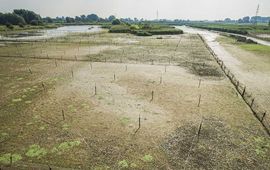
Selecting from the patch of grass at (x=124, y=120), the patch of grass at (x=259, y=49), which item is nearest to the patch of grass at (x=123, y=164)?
the patch of grass at (x=124, y=120)

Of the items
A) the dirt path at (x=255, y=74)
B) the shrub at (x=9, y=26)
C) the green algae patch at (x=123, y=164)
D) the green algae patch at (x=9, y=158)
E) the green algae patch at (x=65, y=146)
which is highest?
the shrub at (x=9, y=26)

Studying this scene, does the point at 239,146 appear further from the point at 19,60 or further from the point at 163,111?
the point at 19,60

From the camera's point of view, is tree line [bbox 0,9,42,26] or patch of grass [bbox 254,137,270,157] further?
tree line [bbox 0,9,42,26]

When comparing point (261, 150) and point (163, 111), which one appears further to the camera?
point (163, 111)

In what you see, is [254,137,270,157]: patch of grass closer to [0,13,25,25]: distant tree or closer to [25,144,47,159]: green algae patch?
[25,144,47,159]: green algae patch

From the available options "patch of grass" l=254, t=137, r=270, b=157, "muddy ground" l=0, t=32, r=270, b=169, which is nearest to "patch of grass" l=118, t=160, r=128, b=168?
"muddy ground" l=0, t=32, r=270, b=169

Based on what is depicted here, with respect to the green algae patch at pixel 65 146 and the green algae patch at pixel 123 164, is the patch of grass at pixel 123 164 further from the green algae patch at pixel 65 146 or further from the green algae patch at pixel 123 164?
the green algae patch at pixel 65 146

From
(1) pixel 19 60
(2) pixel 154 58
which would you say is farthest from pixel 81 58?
(2) pixel 154 58
